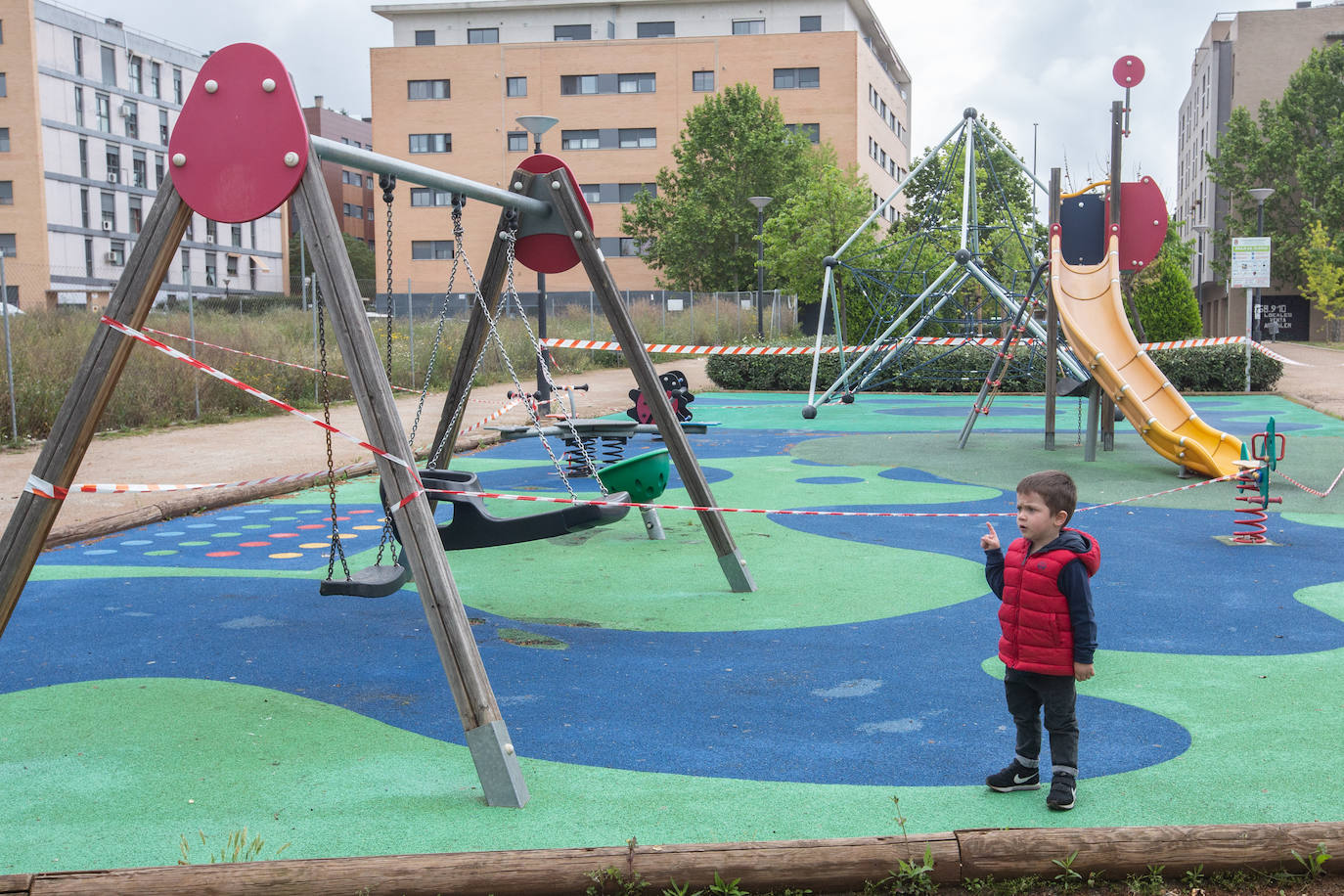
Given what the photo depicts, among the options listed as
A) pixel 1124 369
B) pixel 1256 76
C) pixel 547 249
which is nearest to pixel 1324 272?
pixel 1256 76

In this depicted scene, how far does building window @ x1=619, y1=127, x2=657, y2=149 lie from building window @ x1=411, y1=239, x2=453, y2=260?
1000cm

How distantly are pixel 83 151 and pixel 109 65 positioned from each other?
5518 millimetres

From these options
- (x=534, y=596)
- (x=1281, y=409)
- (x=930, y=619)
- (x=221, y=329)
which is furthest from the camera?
(x=221, y=329)

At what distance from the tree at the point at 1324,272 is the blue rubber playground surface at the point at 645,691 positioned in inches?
2054

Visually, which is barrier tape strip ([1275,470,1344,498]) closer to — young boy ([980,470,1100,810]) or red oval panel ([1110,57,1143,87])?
red oval panel ([1110,57,1143,87])

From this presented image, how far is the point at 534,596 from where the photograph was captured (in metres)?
6.39

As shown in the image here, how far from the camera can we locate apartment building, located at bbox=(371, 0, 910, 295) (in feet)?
188

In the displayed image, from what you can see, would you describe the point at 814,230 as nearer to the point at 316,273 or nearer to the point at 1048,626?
the point at 316,273

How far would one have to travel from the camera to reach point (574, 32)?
62.9m

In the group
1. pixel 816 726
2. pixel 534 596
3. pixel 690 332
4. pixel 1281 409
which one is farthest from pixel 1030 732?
pixel 690 332

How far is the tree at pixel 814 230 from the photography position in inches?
1439

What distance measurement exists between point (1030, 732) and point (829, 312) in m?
34.9

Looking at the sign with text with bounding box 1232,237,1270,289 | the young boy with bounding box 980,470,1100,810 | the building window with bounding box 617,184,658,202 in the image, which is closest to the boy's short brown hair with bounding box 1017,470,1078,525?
the young boy with bounding box 980,470,1100,810

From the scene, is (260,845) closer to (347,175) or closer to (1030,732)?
(1030,732)
